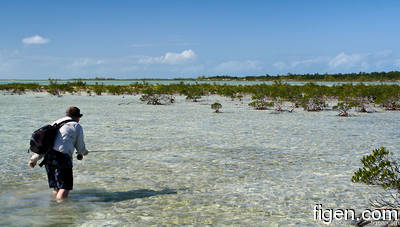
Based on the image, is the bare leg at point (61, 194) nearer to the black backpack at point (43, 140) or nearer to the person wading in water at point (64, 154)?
the person wading in water at point (64, 154)

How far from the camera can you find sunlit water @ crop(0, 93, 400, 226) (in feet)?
18.8

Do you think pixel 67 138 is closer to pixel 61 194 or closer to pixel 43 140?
pixel 43 140

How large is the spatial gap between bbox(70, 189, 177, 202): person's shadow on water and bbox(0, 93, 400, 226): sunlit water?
0.06ft

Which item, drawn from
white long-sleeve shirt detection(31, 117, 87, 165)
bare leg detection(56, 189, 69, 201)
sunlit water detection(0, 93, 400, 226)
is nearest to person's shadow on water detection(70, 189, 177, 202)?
sunlit water detection(0, 93, 400, 226)

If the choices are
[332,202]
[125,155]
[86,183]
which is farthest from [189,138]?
[332,202]

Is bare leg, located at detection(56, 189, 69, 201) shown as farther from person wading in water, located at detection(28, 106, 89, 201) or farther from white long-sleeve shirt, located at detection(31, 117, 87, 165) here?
white long-sleeve shirt, located at detection(31, 117, 87, 165)

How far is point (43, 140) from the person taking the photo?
5.73 metres

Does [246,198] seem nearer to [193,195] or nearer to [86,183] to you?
[193,195]

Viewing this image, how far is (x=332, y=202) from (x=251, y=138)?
6.82 metres

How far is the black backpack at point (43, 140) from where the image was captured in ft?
18.8

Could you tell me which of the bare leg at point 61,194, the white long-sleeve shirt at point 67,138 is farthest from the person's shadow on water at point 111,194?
the white long-sleeve shirt at point 67,138

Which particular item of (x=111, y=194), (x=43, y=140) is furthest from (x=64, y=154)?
(x=111, y=194)

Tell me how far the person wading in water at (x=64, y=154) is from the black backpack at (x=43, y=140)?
90mm

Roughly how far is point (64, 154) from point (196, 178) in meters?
2.94
